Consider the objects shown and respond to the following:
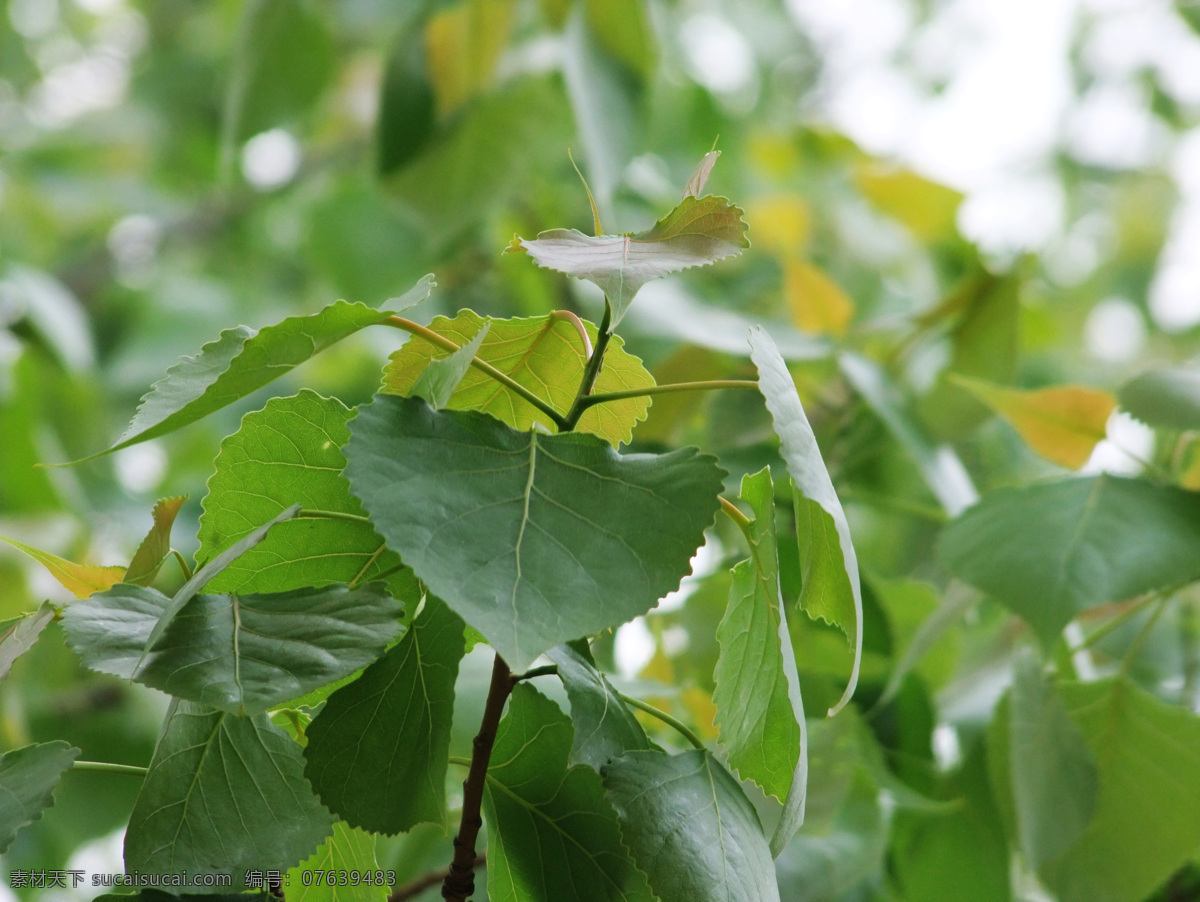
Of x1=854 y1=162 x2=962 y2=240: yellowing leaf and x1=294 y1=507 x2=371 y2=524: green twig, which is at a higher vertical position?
x1=294 y1=507 x2=371 y2=524: green twig

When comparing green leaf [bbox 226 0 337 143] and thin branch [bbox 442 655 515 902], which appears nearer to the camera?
thin branch [bbox 442 655 515 902]

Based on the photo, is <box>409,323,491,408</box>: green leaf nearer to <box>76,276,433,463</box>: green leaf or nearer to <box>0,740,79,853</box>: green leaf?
<box>76,276,433,463</box>: green leaf

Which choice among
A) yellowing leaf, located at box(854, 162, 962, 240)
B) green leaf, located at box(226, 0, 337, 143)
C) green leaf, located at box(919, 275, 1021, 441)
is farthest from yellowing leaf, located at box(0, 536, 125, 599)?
yellowing leaf, located at box(854, 162, 962, 240)

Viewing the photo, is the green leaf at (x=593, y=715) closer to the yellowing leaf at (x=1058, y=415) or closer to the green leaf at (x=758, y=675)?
the green leaf at (x=758, y=675)

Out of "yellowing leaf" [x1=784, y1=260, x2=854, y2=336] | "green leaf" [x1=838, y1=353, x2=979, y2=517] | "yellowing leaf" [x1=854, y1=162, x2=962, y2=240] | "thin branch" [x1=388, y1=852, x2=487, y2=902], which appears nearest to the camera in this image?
"thin branch" [x1=388, y1=852, x2=487, y2=902]

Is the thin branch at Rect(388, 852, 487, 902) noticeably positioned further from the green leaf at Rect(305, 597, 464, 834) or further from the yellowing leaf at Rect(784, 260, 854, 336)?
the yellowing leaf at Rect(784, 260, 854, 336)

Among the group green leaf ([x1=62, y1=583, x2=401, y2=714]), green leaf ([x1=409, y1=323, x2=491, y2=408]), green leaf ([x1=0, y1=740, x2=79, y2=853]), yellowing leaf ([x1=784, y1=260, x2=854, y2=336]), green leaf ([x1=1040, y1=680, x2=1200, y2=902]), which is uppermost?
green leaf ([x1=409, y1=323, x2=491, y2=408])

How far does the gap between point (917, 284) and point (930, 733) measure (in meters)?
0.64

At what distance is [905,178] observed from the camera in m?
0.83

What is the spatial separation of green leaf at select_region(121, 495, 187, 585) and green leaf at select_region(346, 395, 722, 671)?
0.08m

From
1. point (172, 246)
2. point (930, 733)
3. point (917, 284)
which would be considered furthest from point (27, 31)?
point (930, 733)

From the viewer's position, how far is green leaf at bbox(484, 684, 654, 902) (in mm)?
256

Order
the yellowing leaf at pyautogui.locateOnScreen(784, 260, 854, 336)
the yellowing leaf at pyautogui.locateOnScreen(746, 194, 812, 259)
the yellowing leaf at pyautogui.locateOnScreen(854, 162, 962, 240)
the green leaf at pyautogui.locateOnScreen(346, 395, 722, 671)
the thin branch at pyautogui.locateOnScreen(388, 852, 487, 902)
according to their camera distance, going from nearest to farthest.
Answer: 1. the green leaf at pyautogui.locateOnScreen(346, 395, 722, 671)
2. the thin branch at pyautogui.locateOnScreen(388, 852, 487, 902)
3. the yellowing leaf at pyautogui.locateOnScreen(784, 260, 854, 336)
4. the yellowing leaf at pyautogui.locateOnScreen(854, 162, 962, 240)
5. the yellowing leaf at pyautogui.locateOnScreen(746, 194, 812, 259)

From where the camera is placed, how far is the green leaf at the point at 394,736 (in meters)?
0.24
